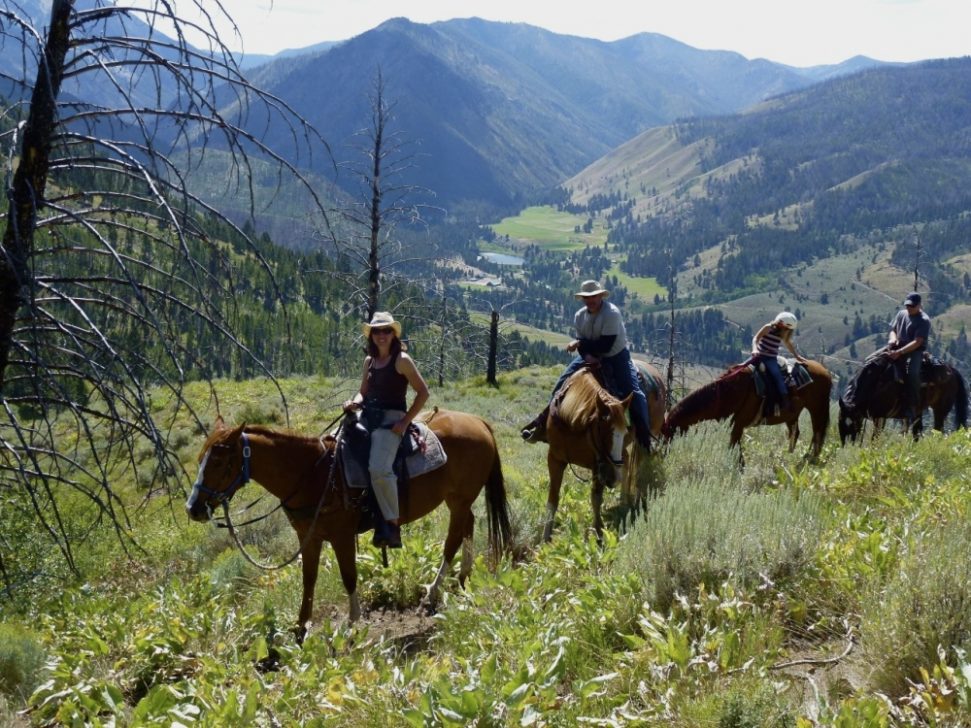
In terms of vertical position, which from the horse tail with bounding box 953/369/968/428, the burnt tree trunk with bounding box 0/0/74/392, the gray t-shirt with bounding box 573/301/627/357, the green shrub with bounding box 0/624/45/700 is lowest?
the green shrub with bounding box 0/624/45/700

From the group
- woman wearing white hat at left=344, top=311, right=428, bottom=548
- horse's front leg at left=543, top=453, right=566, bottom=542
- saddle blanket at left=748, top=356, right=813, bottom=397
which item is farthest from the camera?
saddle blanket at left=748, top=356, right=813, bottom=397

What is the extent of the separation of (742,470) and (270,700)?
7.10m

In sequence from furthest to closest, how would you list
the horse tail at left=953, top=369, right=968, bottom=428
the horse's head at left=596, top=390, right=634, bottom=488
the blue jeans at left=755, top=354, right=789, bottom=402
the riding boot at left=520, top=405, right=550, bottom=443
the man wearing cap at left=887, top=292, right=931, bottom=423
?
the horse tail at left=953, top=369, right=968, bottom=428, the man wearing cap at left=887, top=292, right=931, bottom=423, the blue jeans at left=755, top=354, right=789, bottom=402, the riding boot at left=520, top=405, right=550, bottom=443, the horse's head at left=596, top=390, right=634, bottom=488

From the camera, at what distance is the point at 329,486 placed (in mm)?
6688

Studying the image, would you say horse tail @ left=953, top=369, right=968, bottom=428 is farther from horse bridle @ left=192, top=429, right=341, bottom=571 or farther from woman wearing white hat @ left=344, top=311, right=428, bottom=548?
horse bridle @ left=192, top=429, right=341, bottom=571

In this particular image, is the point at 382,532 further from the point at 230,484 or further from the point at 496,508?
the point at 496,508

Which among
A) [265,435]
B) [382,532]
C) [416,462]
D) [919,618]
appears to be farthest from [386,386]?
[919,618]

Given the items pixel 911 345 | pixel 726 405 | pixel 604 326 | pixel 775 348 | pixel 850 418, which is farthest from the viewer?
pixel 850 418

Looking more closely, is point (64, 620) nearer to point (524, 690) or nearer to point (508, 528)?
point (508, 528)

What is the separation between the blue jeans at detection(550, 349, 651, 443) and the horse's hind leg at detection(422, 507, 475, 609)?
2003mm

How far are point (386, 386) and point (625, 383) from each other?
345 cm

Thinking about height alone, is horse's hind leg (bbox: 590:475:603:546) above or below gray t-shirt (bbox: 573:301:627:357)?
below

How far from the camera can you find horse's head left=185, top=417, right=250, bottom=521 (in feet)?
19.6

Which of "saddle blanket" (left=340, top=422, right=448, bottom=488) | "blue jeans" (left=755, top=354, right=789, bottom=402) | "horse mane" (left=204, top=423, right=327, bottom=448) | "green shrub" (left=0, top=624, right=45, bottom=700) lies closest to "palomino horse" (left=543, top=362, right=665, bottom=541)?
"saddle blanket" (left=340, top=422, right=448, bottom=488)
